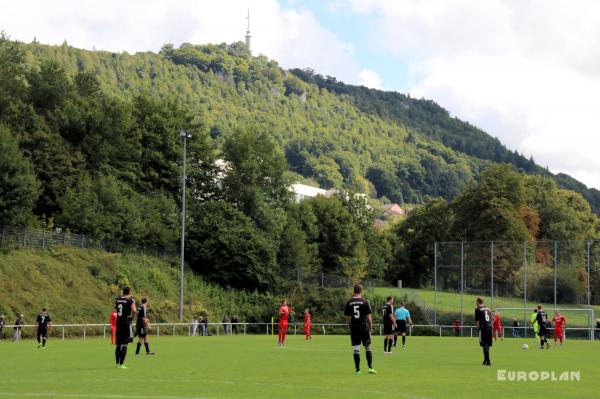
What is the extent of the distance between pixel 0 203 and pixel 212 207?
23.3 meters

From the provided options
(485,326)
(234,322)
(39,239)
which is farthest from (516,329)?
(485,326)

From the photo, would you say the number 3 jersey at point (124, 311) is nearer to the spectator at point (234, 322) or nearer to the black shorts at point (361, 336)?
the black shorts at point (361, 336)

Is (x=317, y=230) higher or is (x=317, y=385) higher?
(x=317, y=230)

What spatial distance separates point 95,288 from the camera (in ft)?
221

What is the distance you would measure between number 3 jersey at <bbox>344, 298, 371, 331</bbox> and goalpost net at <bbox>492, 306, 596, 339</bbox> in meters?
44.5

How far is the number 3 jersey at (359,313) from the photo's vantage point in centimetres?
2225

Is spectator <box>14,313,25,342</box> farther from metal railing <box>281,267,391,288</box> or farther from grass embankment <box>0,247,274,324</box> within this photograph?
metal railing <box>281,267,391,288</box>

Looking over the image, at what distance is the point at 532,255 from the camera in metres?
70.4

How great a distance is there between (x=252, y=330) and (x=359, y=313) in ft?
177

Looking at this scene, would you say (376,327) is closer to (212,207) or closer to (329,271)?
(212,207)

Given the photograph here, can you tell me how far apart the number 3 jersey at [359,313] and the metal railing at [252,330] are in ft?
115

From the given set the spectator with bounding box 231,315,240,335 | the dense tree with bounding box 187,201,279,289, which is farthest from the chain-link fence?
the dense tree with bounding box 187,201,279,289

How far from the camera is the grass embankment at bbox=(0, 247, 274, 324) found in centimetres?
6103

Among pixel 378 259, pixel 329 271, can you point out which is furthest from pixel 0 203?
pixel 378 259
